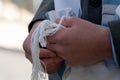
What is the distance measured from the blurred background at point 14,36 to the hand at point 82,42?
106cm

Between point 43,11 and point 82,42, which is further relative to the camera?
point 43,11

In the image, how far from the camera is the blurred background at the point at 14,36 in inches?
65.1

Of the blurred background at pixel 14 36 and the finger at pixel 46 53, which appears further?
the blurred background at pixel 14 36

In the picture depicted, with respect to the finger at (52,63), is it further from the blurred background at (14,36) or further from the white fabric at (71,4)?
the blurred background at (14,36)

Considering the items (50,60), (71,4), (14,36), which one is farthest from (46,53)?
(14,36)

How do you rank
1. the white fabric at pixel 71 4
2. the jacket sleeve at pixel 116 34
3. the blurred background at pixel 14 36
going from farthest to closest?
the blurred background at pixel 14 36 → the white fabric at pixel 71 4 → the jacket sleeve at pixel 116 34

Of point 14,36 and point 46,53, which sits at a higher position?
point 46,53

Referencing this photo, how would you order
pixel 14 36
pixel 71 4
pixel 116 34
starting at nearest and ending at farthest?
1. pixel 116 34
2. pixel 71 4
3. pixel 14 36

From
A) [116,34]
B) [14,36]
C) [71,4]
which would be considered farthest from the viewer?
[14,36]

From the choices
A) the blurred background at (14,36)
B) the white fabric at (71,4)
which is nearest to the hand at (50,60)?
the white fabric at (71,4)

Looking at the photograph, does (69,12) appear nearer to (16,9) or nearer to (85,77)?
(85,77)

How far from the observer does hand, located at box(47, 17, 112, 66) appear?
545 mm

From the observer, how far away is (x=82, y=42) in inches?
21.5

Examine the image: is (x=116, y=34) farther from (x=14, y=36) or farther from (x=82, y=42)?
(x=14, y=36)
